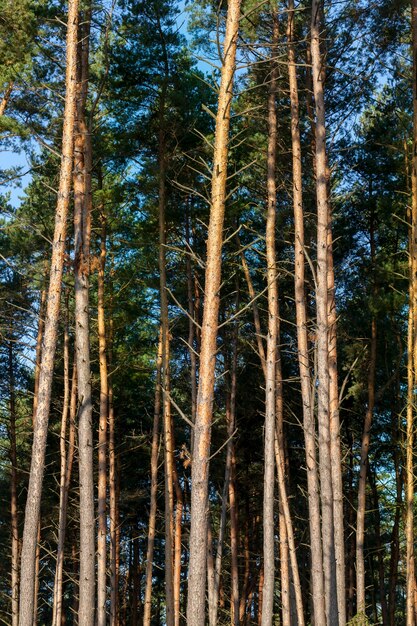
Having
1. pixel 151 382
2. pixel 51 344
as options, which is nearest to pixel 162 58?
pixel 51 344

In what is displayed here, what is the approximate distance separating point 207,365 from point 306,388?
531cm

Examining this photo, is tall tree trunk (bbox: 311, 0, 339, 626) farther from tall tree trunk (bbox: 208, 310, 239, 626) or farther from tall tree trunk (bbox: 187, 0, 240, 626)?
tall tree trunk (bbox: 208, 310, 239, 626)

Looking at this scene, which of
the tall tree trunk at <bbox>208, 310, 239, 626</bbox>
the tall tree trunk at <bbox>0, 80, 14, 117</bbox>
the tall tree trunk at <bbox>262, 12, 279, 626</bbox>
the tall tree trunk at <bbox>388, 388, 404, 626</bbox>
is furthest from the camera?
the tall tree trunk at <bbox>388, 388, 404, 626</bbox>

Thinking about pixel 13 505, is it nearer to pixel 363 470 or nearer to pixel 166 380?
pixel 166 380

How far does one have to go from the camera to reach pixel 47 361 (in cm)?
1025

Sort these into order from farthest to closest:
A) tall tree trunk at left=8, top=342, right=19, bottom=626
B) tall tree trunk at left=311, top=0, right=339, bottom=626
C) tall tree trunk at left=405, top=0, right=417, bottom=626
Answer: tall tree trunk at left=8, top=342, right=19, bottom=626 → tall tree trunk at left=405, top=0, right=417, bottom=626 → tall tree trunk at left=311, top=0, right=339, bottom=626

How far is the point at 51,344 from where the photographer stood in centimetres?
1028

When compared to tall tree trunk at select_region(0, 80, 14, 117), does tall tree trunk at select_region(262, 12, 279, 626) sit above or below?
below

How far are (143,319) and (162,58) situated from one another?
21.1ft

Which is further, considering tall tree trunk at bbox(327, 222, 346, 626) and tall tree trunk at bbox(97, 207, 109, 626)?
tall tree trunk at bbox(97, 207, 109, 626)

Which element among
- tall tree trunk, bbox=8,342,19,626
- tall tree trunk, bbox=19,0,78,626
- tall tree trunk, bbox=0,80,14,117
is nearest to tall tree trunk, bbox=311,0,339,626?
tall tree trunk, bbox=19,0,78,626

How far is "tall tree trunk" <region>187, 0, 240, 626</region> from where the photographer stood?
301 inches

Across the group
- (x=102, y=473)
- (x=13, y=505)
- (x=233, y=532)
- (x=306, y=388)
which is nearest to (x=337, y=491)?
(x=306, y=388)

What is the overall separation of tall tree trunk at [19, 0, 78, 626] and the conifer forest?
0.10 feet
